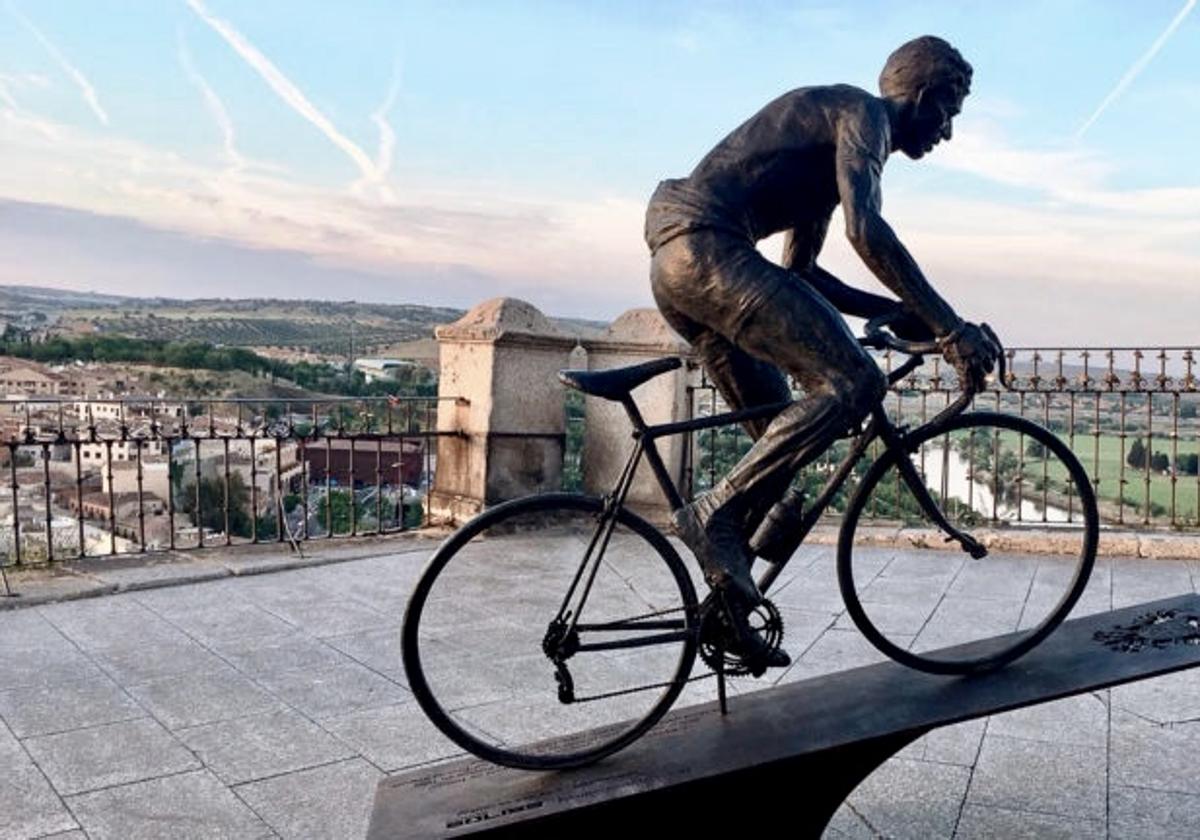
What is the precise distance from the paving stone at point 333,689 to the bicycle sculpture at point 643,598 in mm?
228

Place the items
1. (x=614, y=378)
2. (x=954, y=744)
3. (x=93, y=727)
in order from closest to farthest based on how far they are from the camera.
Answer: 1. (x=614, y=378)
2. (x=954, y=744)
3. (x=93, y=727)

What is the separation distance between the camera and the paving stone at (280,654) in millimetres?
4828

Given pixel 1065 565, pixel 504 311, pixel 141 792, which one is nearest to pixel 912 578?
pixel 1065 565

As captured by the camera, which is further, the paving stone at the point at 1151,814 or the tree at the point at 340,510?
the tree at the point at 340,510

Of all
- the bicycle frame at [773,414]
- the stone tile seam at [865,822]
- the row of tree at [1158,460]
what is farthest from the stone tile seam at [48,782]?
the row of tree at [1158,460]

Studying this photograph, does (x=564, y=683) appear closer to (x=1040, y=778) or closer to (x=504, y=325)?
(x=1040, y=778)

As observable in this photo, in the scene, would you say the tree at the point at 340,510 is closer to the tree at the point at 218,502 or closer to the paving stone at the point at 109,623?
the tree at the point at 218,502

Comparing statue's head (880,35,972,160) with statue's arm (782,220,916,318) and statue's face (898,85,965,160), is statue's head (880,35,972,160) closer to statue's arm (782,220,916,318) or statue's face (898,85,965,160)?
statue's face (898,85,965,160)

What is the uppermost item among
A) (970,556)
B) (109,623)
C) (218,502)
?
(970,556)

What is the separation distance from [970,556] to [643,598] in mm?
1900

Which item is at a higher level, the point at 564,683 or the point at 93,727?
the point at 564,683

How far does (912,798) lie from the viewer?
11.1 ft

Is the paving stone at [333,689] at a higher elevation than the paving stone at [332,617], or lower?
higher

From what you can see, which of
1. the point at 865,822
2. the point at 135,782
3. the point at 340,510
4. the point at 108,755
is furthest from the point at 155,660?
the point at 340,510
